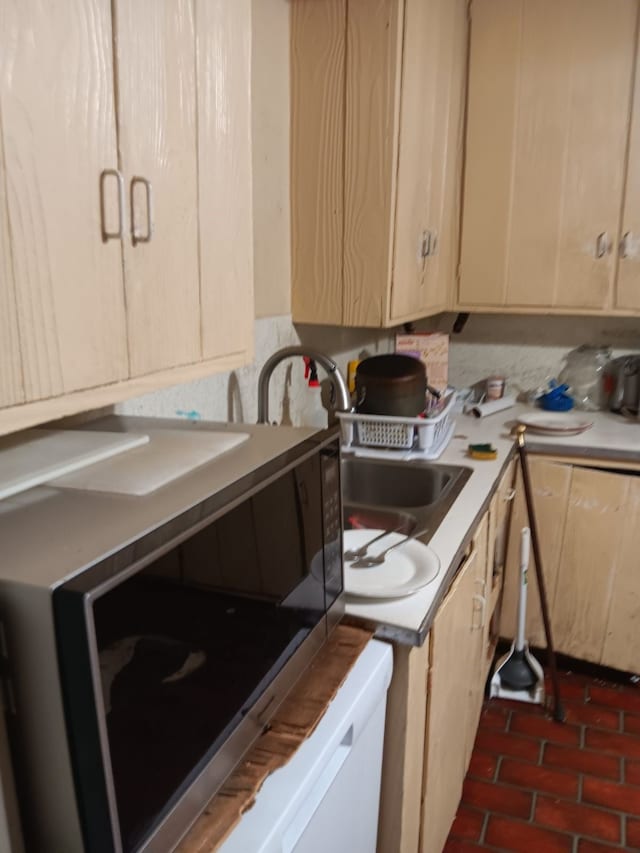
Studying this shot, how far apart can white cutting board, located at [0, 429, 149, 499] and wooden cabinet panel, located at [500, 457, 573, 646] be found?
1.59 metres

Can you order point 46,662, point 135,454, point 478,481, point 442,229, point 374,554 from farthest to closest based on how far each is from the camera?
point 442,229 < point 478,481 < point 374,554 < point 135,454 < point 46,662

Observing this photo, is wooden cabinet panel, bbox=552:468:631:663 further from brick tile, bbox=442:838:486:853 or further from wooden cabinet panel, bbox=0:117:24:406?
wooden cabinet panel, bbox=0:117:24:406

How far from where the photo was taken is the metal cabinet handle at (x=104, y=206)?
27.7 inches

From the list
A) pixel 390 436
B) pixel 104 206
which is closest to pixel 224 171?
pixel 104 206

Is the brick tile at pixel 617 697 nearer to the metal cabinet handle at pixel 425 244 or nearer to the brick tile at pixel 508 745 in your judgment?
the brick tile at pixel 508 745

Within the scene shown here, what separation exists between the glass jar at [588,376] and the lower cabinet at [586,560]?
0.60 metres

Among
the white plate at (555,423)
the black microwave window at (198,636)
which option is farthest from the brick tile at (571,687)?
the black microwave window at (198,636)

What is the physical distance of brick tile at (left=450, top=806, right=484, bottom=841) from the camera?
1.71 metres

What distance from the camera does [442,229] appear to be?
2297 millimetres

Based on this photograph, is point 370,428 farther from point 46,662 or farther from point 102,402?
point 46,662

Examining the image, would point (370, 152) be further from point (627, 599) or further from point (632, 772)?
point (632, 772)

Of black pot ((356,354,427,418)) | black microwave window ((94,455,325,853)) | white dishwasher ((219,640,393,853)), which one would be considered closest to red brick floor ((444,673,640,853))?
white dishwasher ((219,640,393,853))

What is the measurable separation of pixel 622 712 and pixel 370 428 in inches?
47.5

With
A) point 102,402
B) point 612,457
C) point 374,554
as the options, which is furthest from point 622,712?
point 102,402
